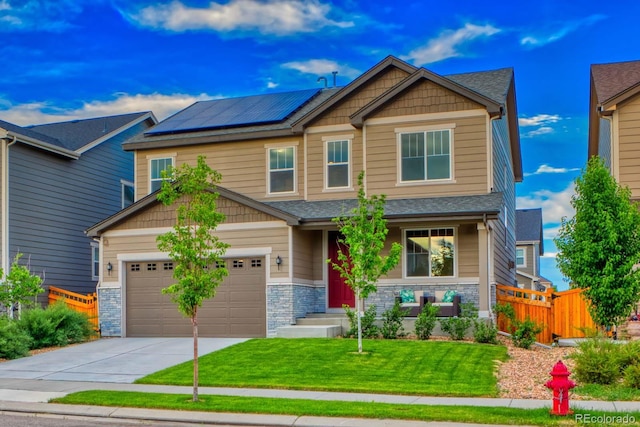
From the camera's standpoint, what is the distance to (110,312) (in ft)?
77.9

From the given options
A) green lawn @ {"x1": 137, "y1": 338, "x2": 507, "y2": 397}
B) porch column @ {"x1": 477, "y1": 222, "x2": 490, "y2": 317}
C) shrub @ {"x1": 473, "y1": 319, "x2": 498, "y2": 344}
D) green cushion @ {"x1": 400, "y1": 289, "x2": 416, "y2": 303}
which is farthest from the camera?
green cushion @ {"x1": 400, "y1": 289, "x2": 416, "y2": 303}

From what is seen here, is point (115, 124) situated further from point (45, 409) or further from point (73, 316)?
point (45, 409)

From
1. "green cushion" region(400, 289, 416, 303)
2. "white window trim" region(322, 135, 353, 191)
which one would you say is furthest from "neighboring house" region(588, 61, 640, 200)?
"white window trim" region(322, 135, 353, 191)

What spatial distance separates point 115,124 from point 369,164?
41.6 ft

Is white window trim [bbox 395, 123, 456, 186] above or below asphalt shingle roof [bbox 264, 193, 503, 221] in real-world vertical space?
above

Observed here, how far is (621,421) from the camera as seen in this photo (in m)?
10.7

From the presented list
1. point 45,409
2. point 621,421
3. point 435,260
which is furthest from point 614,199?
point 45,409

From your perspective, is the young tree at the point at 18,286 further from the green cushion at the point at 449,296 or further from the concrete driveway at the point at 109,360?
the green cushion at the point at 449,296

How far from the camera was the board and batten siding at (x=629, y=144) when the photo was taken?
21.8 m

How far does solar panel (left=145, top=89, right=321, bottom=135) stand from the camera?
25.6m

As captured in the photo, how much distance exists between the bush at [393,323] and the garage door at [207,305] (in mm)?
3903

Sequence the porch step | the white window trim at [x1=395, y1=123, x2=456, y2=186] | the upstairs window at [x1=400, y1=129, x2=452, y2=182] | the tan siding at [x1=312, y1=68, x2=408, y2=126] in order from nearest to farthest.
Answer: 1. the porch step
2. the white window trim at [x1=395, y1=123, x2=456, y2=186]
3. the upstairs window at [x1=400, y1=129, x2=452, y2=182]
4. the tan siding at [x1=312, y1=68, x2=408, y2=126]

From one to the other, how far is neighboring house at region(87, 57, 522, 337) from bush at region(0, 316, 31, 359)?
380 cm

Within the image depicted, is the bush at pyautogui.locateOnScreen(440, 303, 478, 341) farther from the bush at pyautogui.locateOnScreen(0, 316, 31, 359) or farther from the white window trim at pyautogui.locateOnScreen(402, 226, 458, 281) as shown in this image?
the bush at pyautogui.locateOnScreen(0, 316, 31, 359)
